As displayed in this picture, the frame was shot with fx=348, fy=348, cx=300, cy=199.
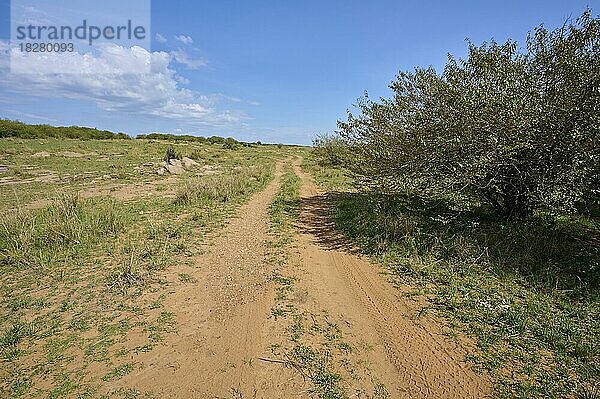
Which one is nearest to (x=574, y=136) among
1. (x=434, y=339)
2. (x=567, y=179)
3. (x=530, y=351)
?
(x=567, y=179)

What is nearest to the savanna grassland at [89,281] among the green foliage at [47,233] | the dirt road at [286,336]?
the green foliage at [47,233]

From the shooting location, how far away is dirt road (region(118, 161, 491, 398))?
129 inches

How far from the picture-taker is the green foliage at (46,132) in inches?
1553

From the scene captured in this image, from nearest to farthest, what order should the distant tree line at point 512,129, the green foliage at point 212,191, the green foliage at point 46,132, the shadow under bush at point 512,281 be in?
the shadow under bush at point 512,281 < the distant tree line at point 512,129 < the green foliage at point 212,191 < the green foliage at point 46,132

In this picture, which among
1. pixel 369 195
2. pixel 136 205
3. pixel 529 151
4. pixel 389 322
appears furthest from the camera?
pixel 369 195

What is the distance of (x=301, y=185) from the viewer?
1716cm

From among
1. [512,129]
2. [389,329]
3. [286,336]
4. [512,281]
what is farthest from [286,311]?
[512,129]

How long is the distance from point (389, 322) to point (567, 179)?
451cm

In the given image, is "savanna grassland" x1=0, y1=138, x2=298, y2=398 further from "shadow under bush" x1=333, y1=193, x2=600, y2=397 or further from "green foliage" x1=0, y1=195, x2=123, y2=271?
"shadow under bush" x1=333, y1=193, x2=600, y2=397

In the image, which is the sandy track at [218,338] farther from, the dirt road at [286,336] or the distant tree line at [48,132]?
the distant tree line at [48,132]

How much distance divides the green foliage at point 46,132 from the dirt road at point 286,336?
45318 mm

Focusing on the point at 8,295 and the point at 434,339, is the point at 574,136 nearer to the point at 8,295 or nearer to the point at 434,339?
the point at 434,339

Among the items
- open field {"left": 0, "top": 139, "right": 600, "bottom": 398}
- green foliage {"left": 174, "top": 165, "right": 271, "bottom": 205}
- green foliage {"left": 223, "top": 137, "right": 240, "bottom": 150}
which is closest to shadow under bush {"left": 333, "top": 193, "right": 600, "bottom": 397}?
open field {"left": 0, "top": 139, "right": 600, "bottom": 398}

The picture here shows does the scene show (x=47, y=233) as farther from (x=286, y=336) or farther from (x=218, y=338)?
(x=286, y=336)
